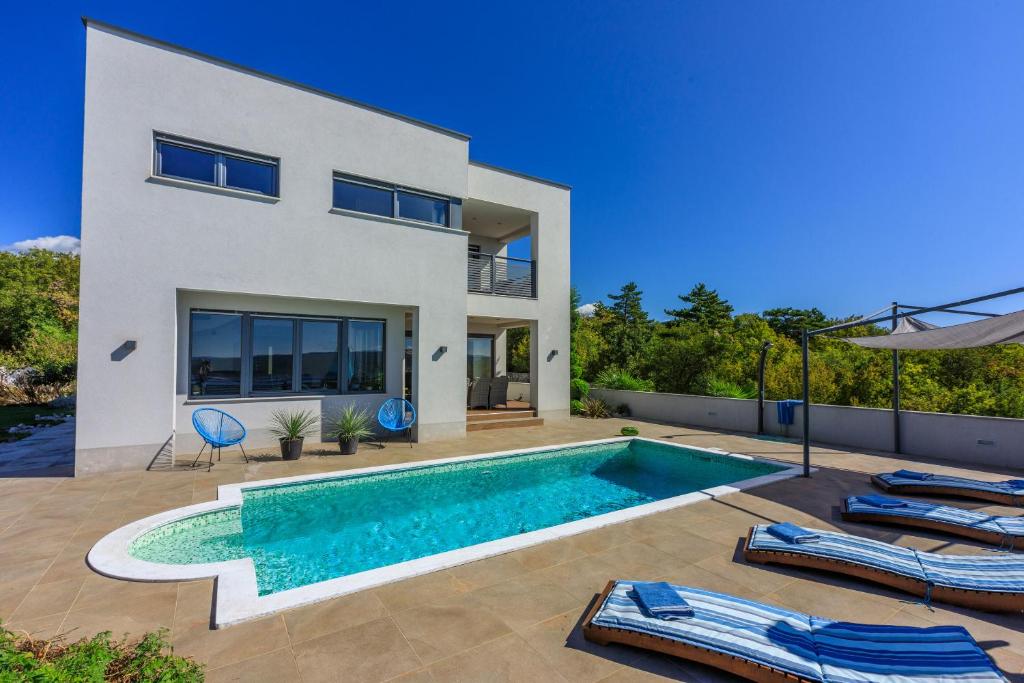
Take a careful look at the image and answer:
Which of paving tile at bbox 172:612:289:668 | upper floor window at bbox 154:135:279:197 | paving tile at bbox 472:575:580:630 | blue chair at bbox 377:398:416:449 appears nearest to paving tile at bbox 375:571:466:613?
paving tile at bbox 472:575:580:630

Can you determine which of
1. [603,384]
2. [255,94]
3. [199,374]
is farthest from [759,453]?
[255,94]

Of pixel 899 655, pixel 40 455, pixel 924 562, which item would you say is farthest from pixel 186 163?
pixel 924 562

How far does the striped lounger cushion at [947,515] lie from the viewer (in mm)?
5219

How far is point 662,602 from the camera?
335 cm

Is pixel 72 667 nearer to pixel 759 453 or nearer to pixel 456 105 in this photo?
pixel 759 453

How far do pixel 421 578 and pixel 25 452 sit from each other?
10.7 metres

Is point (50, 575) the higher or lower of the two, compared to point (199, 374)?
lower

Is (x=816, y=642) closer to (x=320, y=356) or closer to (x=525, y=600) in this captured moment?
(x=525, y=600)

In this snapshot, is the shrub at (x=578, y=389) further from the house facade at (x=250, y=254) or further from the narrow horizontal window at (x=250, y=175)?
the narrow horizontal window at (x=250, y=175)

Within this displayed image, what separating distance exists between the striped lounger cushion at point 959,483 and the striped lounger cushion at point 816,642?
5.47 meters

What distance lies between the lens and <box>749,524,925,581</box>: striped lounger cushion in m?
4.15

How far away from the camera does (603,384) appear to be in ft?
61.8

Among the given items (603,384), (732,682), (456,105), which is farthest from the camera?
(603,384)

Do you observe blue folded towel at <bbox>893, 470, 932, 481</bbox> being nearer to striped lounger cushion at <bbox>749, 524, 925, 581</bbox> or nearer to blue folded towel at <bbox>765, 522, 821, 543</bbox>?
striped lounger cushion at <bbox>749, 524, 925, 581</bbox>
